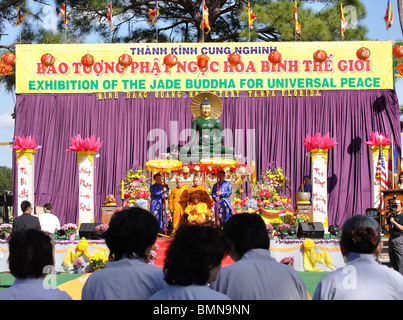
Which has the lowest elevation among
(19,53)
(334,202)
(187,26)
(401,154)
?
(334,202)

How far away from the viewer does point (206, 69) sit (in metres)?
14.3

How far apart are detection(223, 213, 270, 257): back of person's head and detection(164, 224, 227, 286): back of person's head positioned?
44 cm

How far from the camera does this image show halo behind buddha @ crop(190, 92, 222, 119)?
13750 mm

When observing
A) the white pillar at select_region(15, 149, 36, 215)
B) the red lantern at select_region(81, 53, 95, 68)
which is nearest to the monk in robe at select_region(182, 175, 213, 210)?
the white pillar at select_region(15, 149, 36, 215)

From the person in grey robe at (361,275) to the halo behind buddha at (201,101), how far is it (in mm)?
11153

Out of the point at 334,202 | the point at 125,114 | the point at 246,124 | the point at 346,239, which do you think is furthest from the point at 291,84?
the point at 346,239

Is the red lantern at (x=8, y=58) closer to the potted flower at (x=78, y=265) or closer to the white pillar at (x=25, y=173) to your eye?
the white pillar at (x=25, y=173)

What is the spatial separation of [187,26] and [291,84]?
21.1 ft

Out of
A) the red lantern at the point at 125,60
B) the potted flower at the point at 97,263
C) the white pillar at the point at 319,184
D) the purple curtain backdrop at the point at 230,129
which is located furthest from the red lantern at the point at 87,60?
the potted flower at the point at 97,263

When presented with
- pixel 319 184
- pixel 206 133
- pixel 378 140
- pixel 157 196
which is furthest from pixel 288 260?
pixel 378 140

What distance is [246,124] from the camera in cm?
1438

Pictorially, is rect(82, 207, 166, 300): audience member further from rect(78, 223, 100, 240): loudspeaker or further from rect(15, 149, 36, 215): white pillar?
rect(15, 149, 36, 215): white pillar

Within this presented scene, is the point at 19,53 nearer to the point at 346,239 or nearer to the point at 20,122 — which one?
the point at 20,122

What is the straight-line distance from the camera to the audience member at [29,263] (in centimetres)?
236
